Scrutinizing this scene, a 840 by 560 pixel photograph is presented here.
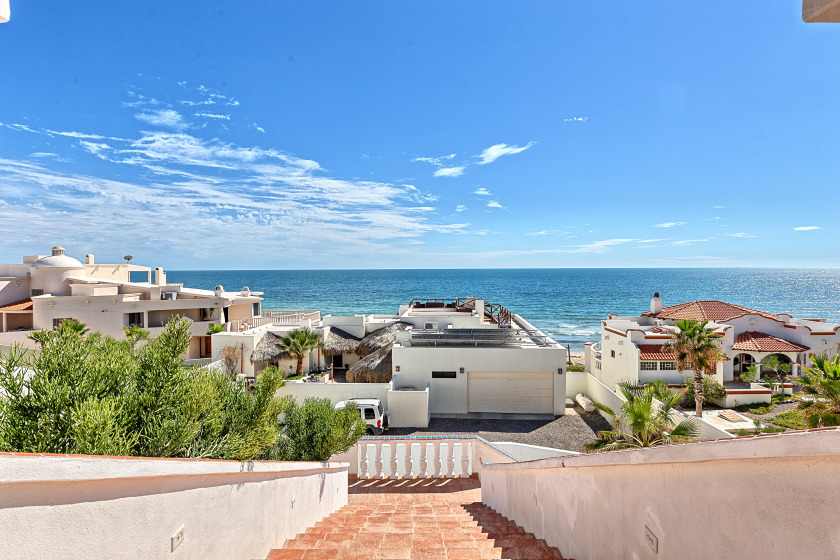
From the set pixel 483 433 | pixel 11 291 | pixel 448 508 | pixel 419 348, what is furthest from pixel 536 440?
pixel 11 291

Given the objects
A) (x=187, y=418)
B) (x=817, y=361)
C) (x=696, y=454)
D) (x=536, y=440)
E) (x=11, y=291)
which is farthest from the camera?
(x=11, y=291)

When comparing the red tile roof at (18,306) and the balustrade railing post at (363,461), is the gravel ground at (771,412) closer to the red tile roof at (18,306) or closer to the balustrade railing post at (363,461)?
the balustrade railing post at (363,461)

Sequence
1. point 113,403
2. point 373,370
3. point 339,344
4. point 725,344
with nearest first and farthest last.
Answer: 1. point 113,403
2. point 725,344
3. point 373,370
4. point 339,344

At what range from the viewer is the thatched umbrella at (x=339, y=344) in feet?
78.3

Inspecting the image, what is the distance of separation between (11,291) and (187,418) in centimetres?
3357

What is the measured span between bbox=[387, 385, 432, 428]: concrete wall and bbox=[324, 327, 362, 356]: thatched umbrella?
769 centimetres

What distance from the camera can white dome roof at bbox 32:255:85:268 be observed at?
1113 inches

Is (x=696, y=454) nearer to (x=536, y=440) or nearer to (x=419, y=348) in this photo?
(x=536, y=440)

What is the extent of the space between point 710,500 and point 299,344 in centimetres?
2103

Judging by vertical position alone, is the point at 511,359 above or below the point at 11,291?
below

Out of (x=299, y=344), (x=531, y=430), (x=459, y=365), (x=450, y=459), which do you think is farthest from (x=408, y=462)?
(x=299, y=344)

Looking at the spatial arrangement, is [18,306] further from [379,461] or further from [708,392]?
[708,392]

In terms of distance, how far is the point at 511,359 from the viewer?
58.3 ft

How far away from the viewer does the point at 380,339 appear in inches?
927
